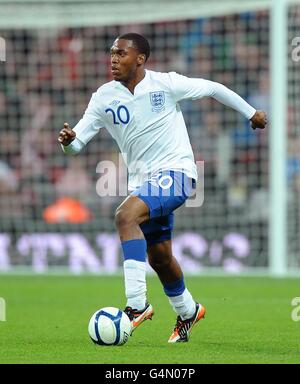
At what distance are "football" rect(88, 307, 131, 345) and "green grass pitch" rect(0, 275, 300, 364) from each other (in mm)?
73

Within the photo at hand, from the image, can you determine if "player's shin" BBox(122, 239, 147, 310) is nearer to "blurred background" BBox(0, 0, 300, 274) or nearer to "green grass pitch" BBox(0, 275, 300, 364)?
"green grass pitch" BBox(0, 275, 300, 364)

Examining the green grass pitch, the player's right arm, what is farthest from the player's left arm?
the green grass pitch

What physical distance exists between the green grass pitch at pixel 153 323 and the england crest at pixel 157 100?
1613mm

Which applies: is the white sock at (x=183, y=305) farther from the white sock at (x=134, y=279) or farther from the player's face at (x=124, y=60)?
the player's face at (x=124, y=60)

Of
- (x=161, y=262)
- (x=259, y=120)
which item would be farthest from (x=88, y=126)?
(x=259, y=120)

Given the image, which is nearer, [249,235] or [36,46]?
[249,235]

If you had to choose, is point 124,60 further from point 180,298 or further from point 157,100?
point 180,298

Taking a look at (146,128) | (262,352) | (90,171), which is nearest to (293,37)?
(90,171)

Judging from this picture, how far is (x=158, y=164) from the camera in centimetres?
748

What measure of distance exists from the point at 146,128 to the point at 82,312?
2.83 meters

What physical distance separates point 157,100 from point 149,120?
0.16 metres

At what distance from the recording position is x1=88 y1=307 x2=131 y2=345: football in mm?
6996

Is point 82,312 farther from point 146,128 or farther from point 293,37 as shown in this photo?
point 293,37

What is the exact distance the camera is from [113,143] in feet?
52.4
